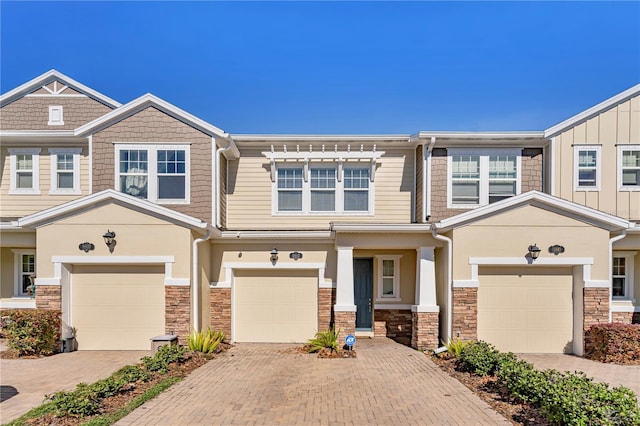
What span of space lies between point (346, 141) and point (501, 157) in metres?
4.80

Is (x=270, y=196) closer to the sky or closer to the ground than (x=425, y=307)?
closer to the sky

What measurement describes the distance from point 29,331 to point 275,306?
20.5 ft

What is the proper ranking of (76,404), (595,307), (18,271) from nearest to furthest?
(76,404) → (595,307) → (18,271)

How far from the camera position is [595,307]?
10789 millimetres

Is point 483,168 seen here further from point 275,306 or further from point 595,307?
point 275,306

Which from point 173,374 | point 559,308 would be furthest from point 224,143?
point 559,308

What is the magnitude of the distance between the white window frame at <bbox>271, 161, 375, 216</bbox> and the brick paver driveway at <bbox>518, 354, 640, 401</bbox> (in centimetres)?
615

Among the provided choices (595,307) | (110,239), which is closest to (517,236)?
(595,307)

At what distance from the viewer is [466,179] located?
12891 millimetres

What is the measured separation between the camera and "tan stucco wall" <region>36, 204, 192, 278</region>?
1105 centimetres

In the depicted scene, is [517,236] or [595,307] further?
[517,236]

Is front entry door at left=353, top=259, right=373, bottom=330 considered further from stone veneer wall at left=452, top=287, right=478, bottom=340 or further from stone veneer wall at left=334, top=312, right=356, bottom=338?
stone veneer wall at left=452, top=287, right=478, bottom=340

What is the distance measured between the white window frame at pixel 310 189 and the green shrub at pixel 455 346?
15.2 feet

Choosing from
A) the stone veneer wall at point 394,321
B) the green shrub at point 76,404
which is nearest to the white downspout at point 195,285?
the green shrub at point 76,404
